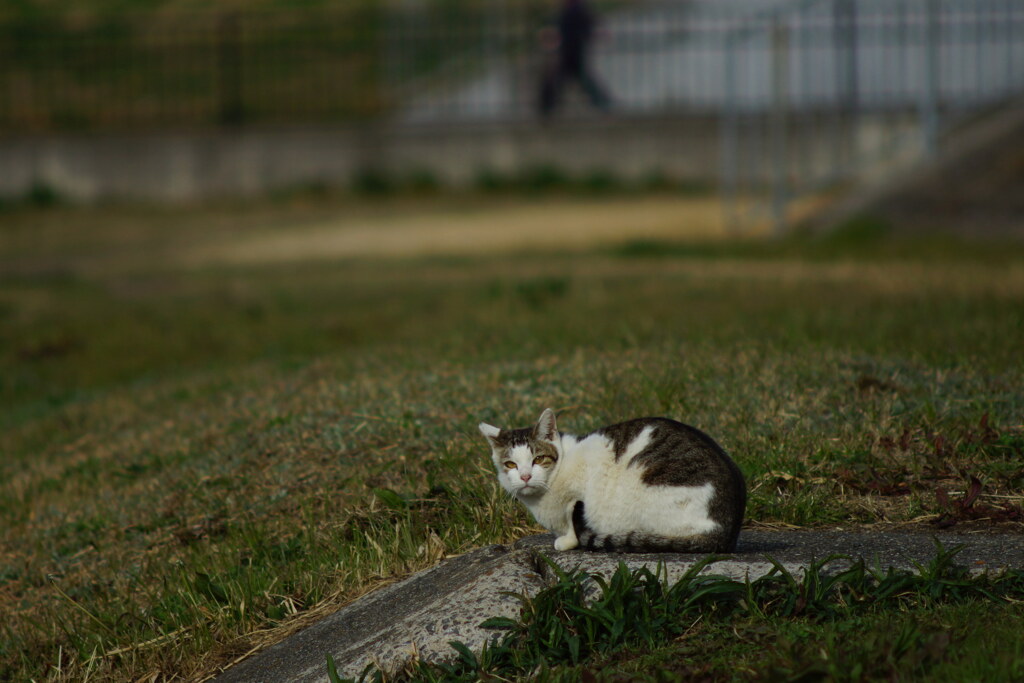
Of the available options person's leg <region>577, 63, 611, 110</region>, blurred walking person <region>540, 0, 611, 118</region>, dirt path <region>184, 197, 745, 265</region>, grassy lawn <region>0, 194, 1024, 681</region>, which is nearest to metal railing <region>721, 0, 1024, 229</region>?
dirt path <region>184, 197, 745, 265</region>

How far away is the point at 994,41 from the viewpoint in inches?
605

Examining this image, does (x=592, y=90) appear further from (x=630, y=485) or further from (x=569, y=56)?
(x=630, y=485)

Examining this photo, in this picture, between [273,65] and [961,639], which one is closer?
[961,639]

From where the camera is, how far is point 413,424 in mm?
5855

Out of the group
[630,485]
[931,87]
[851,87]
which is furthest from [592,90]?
[630,485]

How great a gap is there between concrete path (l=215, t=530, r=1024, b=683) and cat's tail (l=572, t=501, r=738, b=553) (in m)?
0.04

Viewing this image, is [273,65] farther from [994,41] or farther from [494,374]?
[494,374]

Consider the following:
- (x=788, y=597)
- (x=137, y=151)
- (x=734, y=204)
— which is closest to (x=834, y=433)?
(x=788, y=597)

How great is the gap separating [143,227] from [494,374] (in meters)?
12.1

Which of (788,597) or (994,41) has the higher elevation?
(994,41)

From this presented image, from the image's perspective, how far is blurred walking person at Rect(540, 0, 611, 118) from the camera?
19891 mm

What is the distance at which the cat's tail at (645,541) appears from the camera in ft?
13.0

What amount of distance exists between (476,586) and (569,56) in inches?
664

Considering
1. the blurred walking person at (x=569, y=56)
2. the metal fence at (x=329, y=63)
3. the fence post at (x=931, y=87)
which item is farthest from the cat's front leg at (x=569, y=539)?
the blurred walking person at (x=569, y=56)
